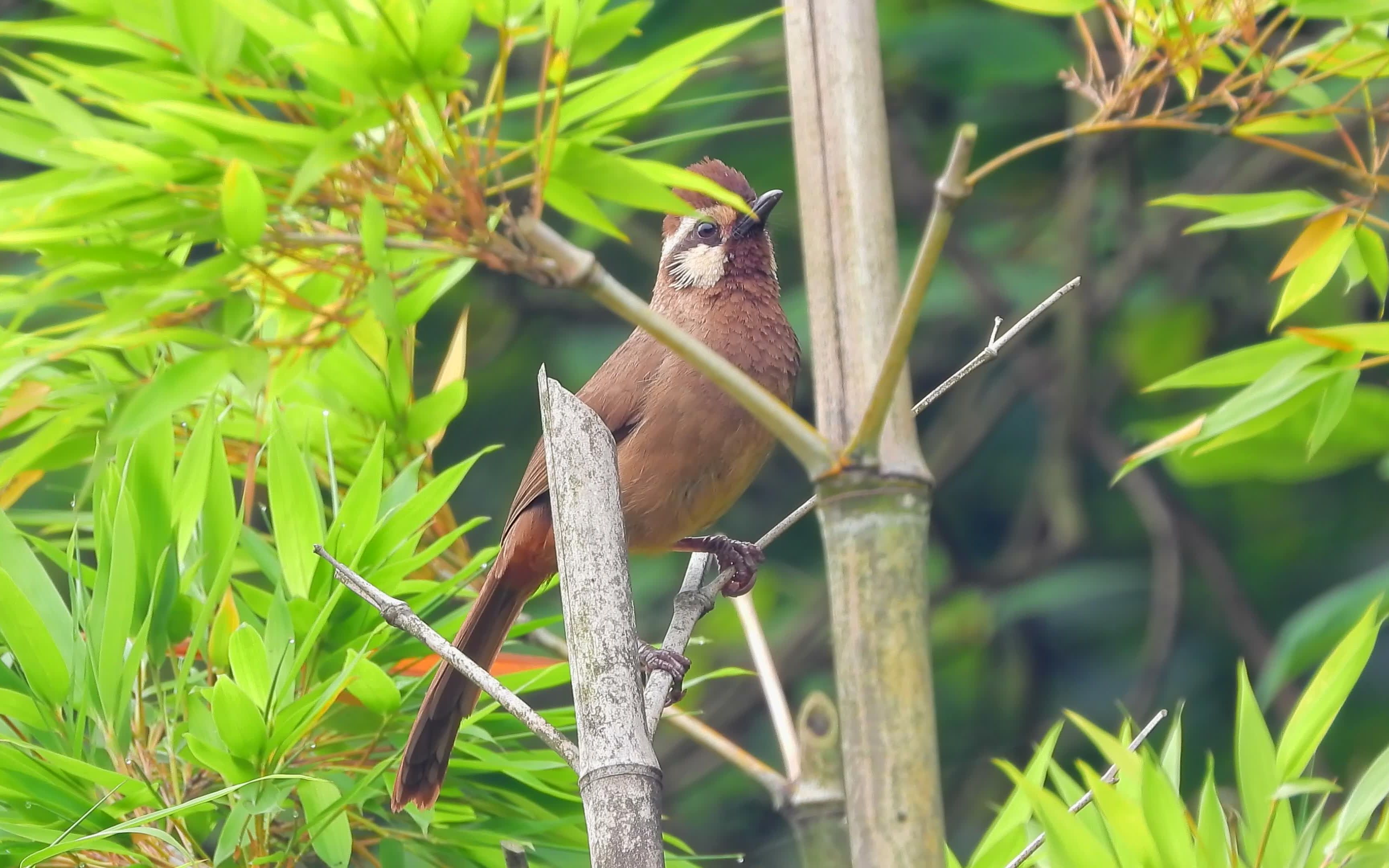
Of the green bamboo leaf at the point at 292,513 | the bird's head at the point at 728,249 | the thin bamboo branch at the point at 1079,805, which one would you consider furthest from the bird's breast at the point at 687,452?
the thin bamboo branch at the point at 1079,805

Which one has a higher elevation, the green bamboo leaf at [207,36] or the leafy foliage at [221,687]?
the green bamboo leaf at [207,36]

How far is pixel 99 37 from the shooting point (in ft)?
5.18

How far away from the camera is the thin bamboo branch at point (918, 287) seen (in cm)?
119

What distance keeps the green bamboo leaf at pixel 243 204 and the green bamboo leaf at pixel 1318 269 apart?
1.17 m

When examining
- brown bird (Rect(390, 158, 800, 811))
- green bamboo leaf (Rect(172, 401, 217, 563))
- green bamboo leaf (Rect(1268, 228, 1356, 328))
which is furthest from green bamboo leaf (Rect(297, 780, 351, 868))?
green bamboo leaf (Rect(1268, 228, 1356, 328))

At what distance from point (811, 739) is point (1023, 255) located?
362cm

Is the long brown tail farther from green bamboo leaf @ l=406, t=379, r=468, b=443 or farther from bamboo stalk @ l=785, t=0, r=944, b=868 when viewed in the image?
bamboo stalk @ l=785, t=0, r=944, b=868

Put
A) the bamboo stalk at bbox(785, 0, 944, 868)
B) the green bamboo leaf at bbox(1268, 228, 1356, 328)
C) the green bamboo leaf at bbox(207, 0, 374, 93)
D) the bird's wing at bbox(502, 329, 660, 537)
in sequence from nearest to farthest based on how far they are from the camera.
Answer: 1. the bamboo stalk at bbox(785, 0, 944, 868)
2. the green bamboo leaf at bbox(207, 0, 374, 93)
3. the green bamboo leaf at bbox(1268, 228, 1356, 328)
4. the bird's wing at bbox(502, 329, 660, 537)

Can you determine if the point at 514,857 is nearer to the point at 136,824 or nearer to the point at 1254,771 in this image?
the point at 136,824

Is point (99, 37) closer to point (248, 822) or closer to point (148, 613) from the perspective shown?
point (148, 613)

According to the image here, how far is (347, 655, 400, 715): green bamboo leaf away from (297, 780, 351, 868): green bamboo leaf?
15cm

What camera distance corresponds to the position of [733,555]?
286 cm

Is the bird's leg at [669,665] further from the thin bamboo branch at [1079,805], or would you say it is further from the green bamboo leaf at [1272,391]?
the green bamboo leaf at [1272,391]

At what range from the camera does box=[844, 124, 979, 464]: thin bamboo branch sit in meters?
1.19
